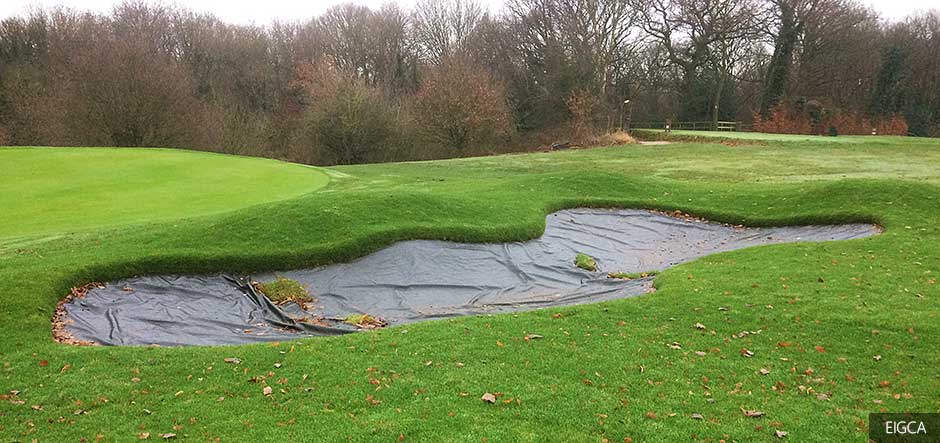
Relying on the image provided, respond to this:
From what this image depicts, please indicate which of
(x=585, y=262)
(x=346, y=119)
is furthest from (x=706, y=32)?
(x=585, y=262)

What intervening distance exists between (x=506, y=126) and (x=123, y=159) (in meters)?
28.9

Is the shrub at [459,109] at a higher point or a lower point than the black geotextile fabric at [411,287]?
higher

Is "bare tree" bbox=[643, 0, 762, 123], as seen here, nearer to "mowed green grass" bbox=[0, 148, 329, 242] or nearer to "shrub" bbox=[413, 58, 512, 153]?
"shrub" bbox=[413, 58, 512, 153]

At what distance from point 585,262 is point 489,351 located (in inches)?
214

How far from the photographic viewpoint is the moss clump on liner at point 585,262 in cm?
1130

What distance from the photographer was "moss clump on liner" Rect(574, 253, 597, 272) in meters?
11.3

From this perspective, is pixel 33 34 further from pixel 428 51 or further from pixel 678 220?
pixel 678 220

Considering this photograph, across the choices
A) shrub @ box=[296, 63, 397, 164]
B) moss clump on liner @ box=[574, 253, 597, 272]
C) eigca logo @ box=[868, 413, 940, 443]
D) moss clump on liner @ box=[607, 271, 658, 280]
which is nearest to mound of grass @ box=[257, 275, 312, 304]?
moss clump on liner @ box=[574, 253, 597, 272]

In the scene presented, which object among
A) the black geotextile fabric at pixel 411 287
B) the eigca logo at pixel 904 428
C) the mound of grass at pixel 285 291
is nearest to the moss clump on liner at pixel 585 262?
the black geotextile fabric at pixel 411 287

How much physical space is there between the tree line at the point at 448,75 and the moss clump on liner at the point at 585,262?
93.9 ft

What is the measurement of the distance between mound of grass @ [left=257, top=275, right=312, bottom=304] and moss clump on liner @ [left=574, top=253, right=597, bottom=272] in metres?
5.13

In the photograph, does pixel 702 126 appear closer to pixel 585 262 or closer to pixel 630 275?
pixel 585 262

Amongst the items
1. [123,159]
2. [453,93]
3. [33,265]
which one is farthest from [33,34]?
[33,265]

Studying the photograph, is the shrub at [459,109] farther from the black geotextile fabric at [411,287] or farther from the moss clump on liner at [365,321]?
the moss clump on liner at [365,321]
